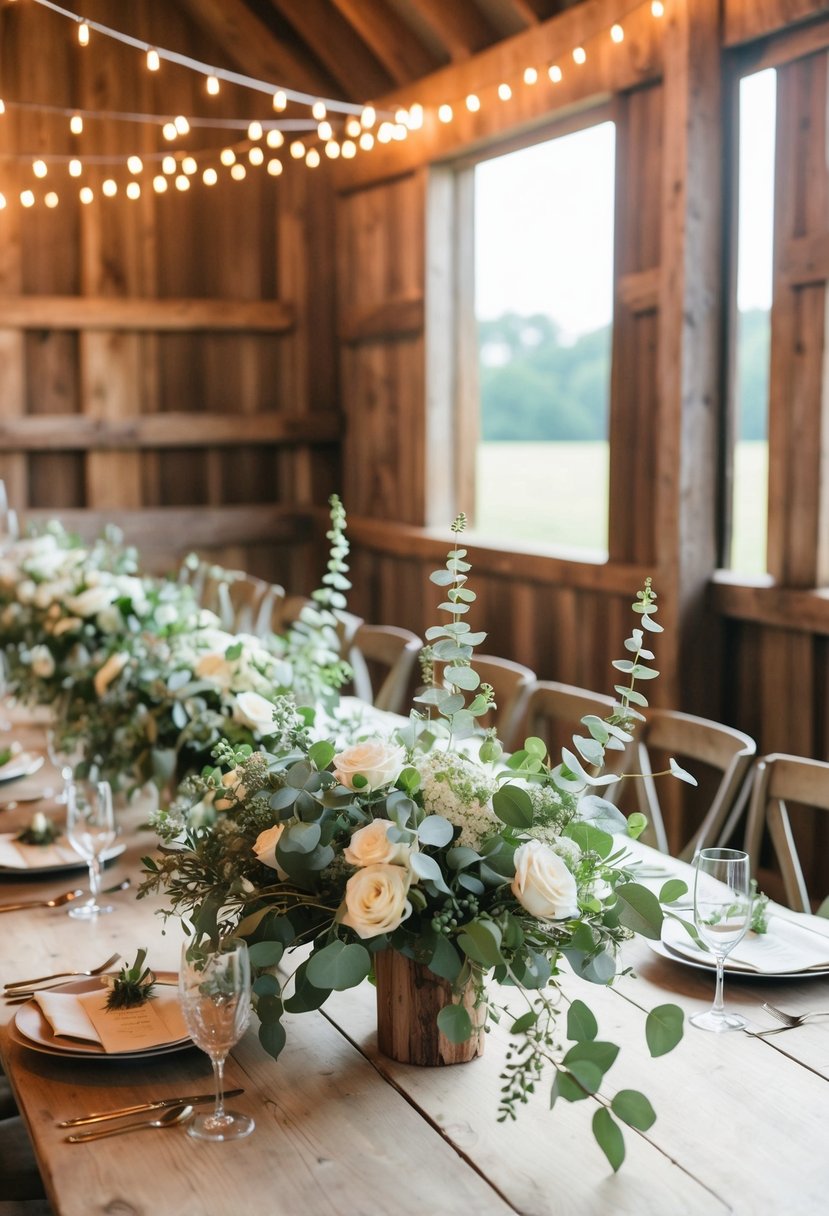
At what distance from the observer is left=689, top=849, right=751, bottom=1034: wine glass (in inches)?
65.5

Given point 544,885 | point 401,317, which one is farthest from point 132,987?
point 401,317

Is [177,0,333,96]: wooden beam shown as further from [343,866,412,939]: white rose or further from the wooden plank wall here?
[343,866,412,939]: white rose

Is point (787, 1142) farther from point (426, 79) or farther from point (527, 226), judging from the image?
point (426, 79)

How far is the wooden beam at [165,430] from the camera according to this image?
678cm

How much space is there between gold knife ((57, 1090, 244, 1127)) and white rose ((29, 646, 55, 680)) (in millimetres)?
1713

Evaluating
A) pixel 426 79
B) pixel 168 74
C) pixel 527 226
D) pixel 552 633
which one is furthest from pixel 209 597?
pixel 168 74

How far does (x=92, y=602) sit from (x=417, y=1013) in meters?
1.81

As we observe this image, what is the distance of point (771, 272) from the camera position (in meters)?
4.18

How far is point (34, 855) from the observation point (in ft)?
7.83

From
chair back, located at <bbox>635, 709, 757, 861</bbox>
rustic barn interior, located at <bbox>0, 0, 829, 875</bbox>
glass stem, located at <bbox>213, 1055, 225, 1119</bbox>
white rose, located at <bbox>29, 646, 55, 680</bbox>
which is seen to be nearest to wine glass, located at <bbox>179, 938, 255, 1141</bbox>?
glass stem, located at <bbox>213, 1055, 225, 1119</bbox>

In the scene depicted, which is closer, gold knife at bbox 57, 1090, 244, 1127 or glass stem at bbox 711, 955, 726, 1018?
gold knife at bbox 57, 1090, 244, 1127

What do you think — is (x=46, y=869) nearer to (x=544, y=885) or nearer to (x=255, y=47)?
(x=544, y=885)

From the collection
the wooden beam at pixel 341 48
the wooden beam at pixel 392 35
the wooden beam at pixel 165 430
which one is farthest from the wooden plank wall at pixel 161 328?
the wooden beam at pixel 392 35

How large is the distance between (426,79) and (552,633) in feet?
8.16
